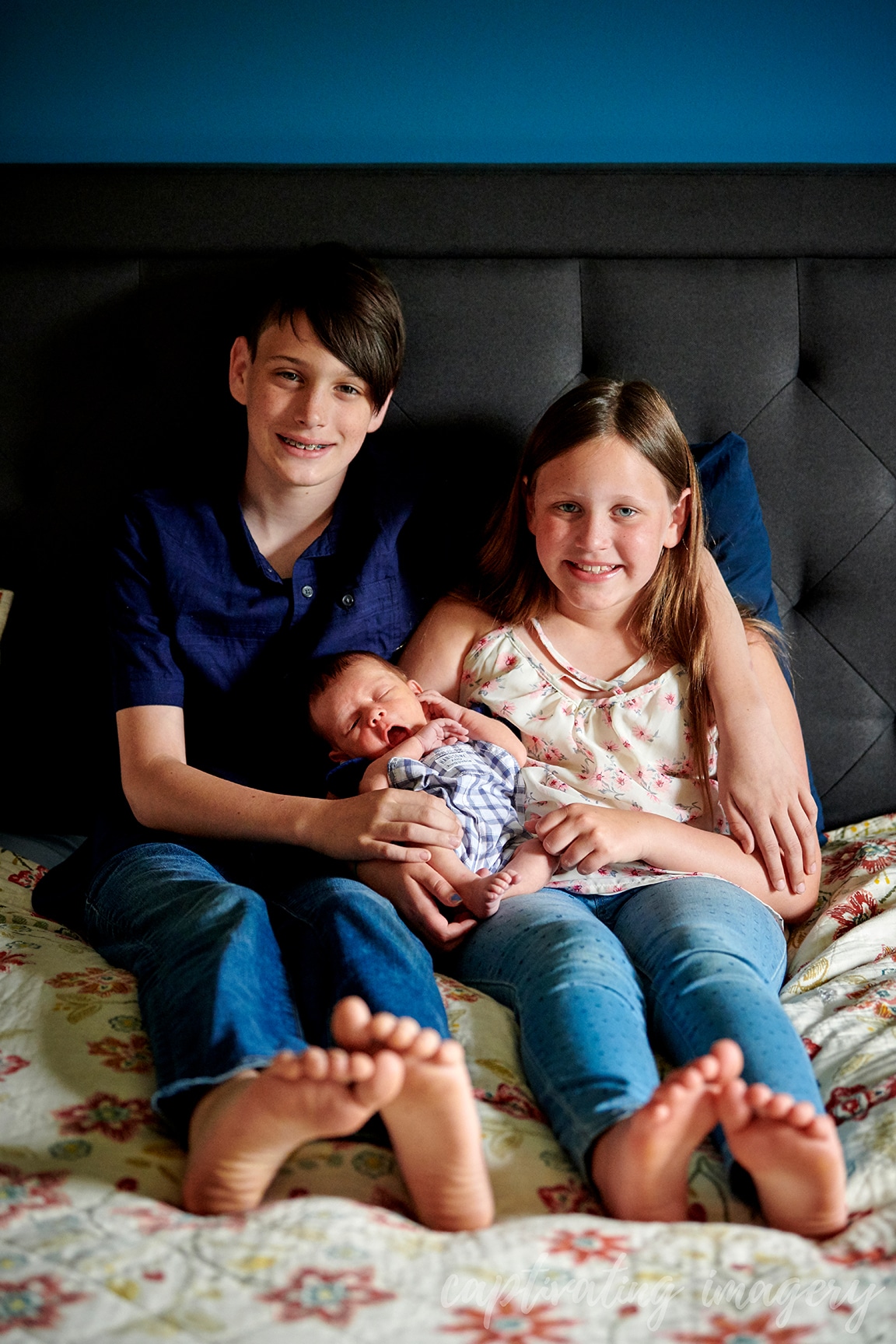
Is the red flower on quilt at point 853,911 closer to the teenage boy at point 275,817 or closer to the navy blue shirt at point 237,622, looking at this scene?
the teenage boy at point 275,817

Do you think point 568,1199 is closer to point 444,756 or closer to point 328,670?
point 444,756

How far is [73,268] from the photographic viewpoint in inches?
65.1

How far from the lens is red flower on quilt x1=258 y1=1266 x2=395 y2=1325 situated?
2.24 feet

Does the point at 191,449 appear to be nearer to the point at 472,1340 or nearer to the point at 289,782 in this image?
the point at 289,782

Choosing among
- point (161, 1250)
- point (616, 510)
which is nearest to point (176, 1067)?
point (161, 1250)

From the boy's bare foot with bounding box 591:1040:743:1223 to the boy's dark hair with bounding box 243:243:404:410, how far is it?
982 millimetres

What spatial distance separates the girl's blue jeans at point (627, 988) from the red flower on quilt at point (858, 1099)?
0.15 ft

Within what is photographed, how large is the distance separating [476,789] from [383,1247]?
597 mm

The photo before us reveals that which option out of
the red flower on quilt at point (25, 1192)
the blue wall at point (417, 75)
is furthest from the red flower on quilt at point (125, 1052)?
the blue wall at point (417, 75)

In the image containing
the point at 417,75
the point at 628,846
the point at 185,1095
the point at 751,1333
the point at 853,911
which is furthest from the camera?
the point at 417,75

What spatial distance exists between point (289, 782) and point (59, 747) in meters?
0.46

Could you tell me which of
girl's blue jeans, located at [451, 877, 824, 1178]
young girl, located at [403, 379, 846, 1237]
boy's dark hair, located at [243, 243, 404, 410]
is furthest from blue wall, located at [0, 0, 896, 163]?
girl's blue jeans, located at [451, 877, 824, 1178]

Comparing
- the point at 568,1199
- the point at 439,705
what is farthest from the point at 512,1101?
the point at 439,705

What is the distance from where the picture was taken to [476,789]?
1278 mm
